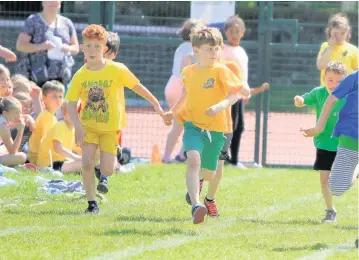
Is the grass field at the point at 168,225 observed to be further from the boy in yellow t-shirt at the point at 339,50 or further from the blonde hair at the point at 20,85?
the boy in yellow t-shirt at the point at 339,50

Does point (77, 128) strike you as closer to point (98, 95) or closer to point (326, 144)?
point (98, 95)

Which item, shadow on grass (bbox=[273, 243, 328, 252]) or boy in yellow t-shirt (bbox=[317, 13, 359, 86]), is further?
boy in yellow t-shirt (bbox=[317, 13, 359, 86])

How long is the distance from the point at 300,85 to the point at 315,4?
52.7 inches

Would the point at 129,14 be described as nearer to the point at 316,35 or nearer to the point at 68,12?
the point at 68,12

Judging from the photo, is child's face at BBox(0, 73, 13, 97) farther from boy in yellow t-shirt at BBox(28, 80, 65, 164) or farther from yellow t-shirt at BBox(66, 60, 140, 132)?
yellow t-shirt at BBox(66, 60, 140, 132)

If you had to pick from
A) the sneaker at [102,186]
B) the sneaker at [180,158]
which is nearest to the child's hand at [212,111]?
the sneaker at [102,186]

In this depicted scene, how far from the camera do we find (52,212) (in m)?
9.54

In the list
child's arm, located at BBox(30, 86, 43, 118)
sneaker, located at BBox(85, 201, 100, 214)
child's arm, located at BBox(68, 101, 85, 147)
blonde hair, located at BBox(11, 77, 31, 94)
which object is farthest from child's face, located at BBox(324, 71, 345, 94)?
child's arm, located at BBox(30, 86, 43, 118)

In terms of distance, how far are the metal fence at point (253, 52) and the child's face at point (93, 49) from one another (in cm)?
629

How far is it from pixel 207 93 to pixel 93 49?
1.19 meters

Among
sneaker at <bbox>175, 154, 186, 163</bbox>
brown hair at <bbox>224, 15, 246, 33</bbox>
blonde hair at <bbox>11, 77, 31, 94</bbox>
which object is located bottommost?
sneaker at <bbox>175, 154, 186, 163</bbox>

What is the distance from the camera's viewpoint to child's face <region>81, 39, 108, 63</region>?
9680 mm

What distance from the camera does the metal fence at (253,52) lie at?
1609 cm

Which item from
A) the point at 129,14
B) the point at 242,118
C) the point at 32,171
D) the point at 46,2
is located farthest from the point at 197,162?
the point at 129,14
